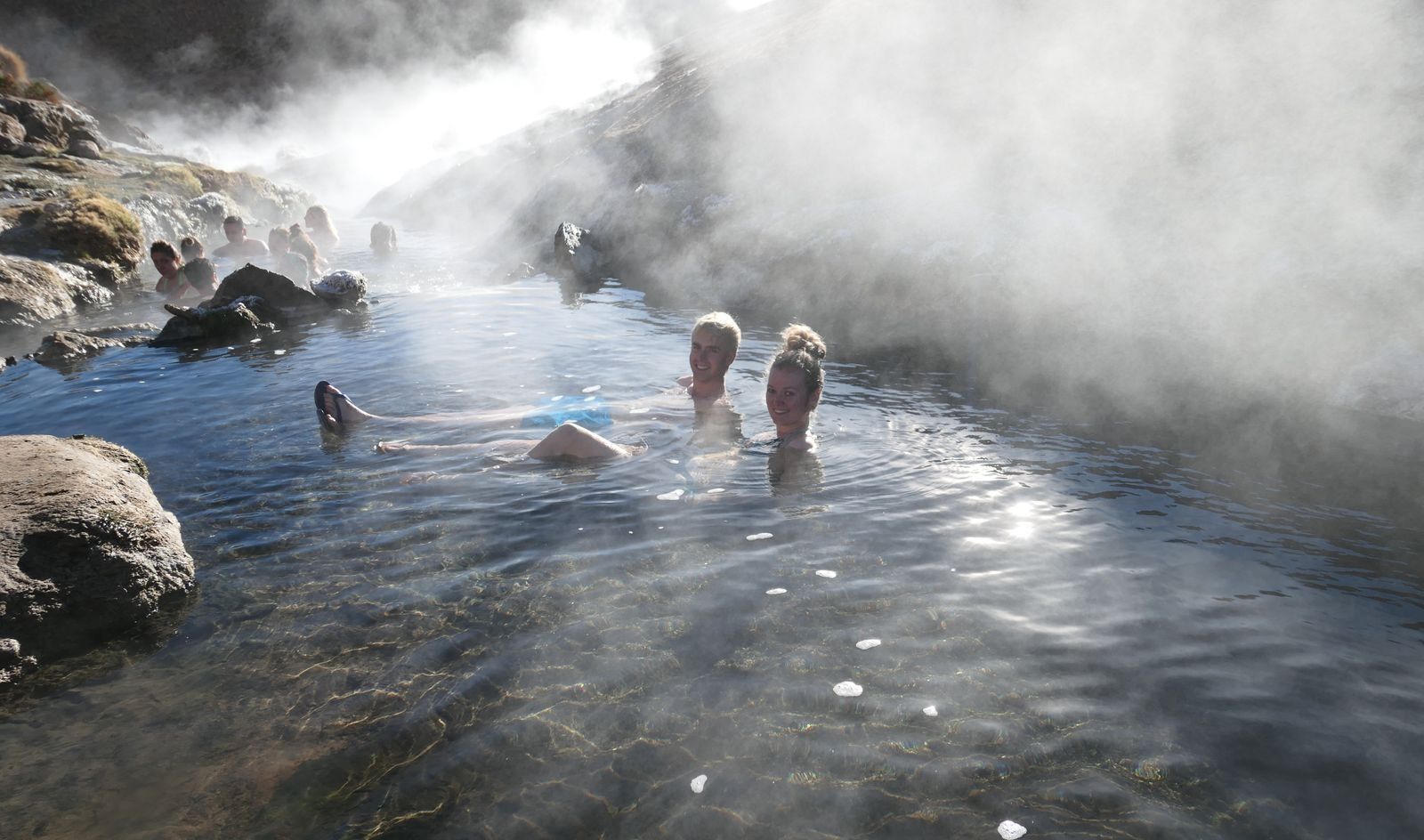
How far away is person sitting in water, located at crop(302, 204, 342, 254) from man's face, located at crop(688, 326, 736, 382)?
15119mm

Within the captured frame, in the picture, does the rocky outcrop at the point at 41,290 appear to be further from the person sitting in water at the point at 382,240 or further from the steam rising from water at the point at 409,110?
the steam rising from water at the point at 409,110

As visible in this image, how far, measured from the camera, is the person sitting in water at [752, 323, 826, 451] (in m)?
5.36

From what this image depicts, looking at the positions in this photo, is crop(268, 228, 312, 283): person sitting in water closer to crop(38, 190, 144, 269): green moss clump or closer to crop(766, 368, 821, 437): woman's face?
crop(38, 190, 144, 269): green moss clump

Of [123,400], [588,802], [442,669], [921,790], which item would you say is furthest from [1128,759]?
[123,400]

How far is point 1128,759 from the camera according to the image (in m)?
2.67

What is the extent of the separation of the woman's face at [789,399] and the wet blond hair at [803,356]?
0.03 metres

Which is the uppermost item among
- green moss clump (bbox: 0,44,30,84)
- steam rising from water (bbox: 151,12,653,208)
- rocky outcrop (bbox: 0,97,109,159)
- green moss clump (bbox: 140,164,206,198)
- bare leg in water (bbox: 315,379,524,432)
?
steam rising from water (bbox: 151,12,653,208)

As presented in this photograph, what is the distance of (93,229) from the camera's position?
13.3 meters

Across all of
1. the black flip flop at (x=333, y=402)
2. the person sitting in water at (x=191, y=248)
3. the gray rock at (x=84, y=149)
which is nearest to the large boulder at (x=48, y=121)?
the gray rock at (x=84, y=149)

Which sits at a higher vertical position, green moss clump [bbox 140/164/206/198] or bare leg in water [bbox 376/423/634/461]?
green moss clump [bbox 140/164/206/198]

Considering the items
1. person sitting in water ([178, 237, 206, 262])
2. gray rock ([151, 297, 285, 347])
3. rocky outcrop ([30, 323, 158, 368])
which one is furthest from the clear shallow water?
person sitting in water ([178, 237, 206, 262])

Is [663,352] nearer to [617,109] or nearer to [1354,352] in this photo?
[1354,352]

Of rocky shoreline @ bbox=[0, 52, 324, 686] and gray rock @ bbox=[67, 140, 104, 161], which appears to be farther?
gray rock @ bbox=[67, 140, 104, 161]

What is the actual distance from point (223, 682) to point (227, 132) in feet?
207
